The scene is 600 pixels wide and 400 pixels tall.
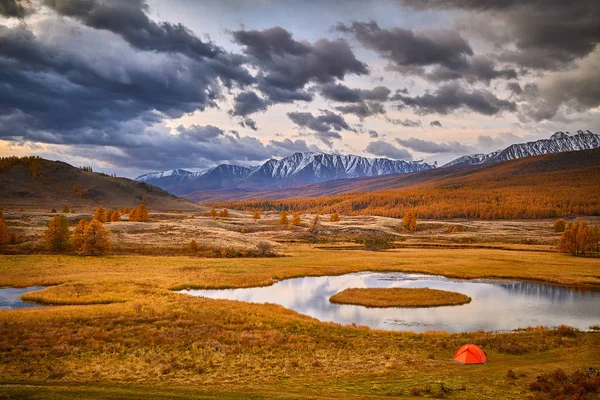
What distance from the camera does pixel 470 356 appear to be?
25.4m

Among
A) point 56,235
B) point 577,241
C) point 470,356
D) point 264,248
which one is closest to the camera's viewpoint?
point 470,356

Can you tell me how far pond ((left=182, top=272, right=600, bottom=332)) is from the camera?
40.7m

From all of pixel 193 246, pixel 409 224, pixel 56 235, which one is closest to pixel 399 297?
pixel 193 246

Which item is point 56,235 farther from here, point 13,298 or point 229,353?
point 229,353

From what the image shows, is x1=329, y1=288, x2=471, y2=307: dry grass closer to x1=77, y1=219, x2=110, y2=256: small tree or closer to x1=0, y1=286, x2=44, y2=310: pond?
x1=0, y1=286, x2=44, y2=310: pond

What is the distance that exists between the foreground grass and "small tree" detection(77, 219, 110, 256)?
33.9 meters

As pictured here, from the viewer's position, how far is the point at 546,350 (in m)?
28.0

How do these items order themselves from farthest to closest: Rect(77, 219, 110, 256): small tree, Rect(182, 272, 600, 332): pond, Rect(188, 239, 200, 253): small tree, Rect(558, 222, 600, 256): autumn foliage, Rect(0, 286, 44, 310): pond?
Rect(558, 222, 600, 256): autumn foliage < Rect(188, 239, 200, 253): small tree < Rect(77, 219, 110, 256): small tree < Rect(0, 286, 44, 310): pond < Rect(182, 272, 600, 332): pond

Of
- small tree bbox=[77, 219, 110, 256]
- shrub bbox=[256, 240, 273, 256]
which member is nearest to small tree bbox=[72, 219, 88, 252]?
small tree bbox=[77, 219, 110, 256]

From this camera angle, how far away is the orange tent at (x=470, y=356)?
25125 mm

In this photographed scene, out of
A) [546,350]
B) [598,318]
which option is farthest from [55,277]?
[598,318]

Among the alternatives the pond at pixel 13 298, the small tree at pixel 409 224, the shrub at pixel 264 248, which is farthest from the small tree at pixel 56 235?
the small tree at pixel 409 224

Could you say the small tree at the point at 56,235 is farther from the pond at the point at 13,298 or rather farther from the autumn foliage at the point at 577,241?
the autumn foliage at the point at 577,241

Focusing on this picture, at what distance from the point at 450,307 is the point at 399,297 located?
21.1 ft
